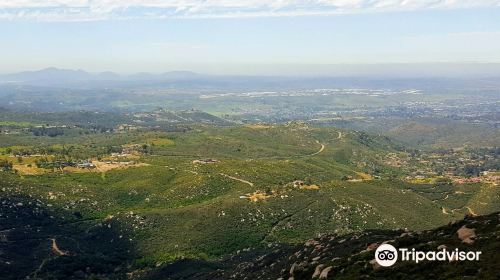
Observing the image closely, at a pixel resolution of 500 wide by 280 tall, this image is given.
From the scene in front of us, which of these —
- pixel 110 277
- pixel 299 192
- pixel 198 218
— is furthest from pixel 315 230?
pixel 110 277

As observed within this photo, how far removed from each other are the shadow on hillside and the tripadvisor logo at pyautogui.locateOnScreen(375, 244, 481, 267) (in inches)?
3522

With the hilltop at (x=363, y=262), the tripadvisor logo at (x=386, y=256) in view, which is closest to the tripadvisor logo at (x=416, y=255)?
the tripadvisor logo at (x=386, y=256)

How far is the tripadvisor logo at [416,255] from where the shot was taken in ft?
208

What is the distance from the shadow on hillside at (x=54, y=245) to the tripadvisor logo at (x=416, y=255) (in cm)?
8946

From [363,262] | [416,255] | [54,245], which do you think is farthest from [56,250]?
[416,255]

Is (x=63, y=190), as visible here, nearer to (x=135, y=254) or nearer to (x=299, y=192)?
(x=135, y=254)

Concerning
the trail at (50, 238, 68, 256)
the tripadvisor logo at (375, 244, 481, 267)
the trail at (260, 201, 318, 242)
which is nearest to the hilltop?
the tripadvisor logo at (375, 244, 481, 267)

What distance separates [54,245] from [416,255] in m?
124

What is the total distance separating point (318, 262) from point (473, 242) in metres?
28.6

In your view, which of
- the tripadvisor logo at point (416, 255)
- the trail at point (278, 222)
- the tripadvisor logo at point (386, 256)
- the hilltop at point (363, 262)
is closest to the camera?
the hilltop at point (363, 262)

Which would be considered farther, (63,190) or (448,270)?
(63,190)

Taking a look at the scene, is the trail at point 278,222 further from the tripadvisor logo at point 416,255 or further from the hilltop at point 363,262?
the tripadvisor logo at point 416,255

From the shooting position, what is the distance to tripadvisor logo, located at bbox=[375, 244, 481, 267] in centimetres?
6340

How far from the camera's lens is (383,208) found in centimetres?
18100
